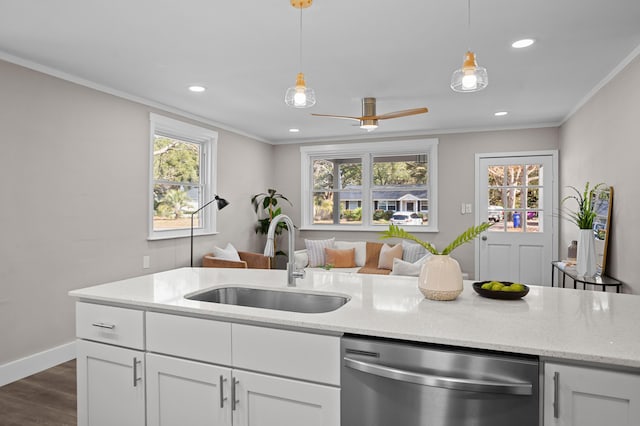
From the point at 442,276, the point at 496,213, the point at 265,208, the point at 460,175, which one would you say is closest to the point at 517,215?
the point at 496,213

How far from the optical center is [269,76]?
11.5 ft

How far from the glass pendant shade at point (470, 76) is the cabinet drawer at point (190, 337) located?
1467mm

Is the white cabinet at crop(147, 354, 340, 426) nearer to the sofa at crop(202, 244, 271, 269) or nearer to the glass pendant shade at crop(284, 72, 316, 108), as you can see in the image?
the glass pendant shade at crop(284, 72, 316, 108)

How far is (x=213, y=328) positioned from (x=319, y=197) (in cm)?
525

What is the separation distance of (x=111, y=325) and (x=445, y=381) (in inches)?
56.5

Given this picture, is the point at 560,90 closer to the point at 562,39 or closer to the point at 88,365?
the point at 562,39

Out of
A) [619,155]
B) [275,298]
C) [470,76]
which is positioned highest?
[470,76]

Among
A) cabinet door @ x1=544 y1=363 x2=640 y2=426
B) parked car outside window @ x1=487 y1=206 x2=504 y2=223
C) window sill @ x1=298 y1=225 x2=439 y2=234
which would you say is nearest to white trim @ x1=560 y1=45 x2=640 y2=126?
parked car outside window @ x1=487 y1=206 x2=504 y2=223

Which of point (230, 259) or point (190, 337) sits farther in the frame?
point (230, 259)

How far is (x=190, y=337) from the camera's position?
1642 mm

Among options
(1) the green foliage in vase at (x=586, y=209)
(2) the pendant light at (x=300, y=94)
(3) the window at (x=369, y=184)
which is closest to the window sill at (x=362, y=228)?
(3) the window at (x=369, y=184)

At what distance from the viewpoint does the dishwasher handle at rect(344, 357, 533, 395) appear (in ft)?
3.83

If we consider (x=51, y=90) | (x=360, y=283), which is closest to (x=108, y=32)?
(x=51, y=90)

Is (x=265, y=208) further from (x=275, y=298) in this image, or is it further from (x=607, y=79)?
(x=607, y=79)
